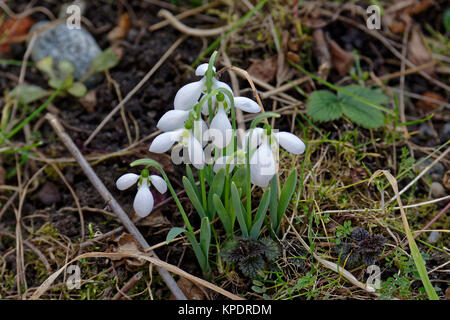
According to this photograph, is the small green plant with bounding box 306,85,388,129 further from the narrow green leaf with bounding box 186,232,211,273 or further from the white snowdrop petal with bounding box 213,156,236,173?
the narrow green leaf with bounding box 186,232,211,273

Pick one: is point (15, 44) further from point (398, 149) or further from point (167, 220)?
point (398, 149)

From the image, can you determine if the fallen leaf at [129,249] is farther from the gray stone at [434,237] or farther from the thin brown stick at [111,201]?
the gray stone at [434,237]

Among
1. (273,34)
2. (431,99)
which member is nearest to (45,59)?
(273,34)

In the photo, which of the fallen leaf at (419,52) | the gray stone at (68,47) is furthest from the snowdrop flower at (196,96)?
the fallen leaf at (419,52)

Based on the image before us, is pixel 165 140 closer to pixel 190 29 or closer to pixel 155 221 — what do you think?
pixel 155 221

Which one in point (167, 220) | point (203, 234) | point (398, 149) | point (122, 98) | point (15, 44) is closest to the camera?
point (203, 234)

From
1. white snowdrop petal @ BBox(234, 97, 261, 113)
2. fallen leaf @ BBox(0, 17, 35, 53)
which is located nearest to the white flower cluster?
white snowdrop petal @ BBox(234, 97, 261, 113)
